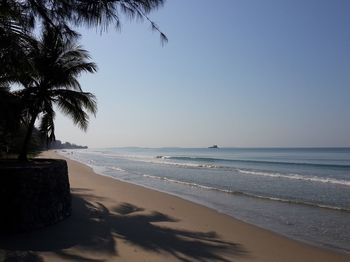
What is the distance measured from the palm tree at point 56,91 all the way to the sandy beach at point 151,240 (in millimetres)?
2761

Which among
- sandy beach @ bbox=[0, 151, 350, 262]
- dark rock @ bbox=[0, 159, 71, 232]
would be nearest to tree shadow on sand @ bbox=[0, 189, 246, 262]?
sandy beach @ bbox=[0, 151, 350, 262]

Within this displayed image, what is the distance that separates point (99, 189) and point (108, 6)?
38.6 ft

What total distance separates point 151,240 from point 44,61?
632cm

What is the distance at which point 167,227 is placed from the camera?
9789 millimetres

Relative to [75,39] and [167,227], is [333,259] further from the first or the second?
[75,39]

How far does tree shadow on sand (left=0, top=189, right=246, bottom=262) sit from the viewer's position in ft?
23.4

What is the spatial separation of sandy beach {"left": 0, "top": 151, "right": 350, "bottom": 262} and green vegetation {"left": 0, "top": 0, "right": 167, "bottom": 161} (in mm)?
2894

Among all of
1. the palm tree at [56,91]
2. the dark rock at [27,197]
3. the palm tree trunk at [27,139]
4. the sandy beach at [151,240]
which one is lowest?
the sandy beach at [151,240]

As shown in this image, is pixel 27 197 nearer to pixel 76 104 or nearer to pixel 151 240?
pixel 151 240

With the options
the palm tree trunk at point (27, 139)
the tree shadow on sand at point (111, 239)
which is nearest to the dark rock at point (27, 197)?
the tree shadow on sand at point (111, 239)

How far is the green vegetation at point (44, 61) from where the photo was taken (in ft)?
18.0

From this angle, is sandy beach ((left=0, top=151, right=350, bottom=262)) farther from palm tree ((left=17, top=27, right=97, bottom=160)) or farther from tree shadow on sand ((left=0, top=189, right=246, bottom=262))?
palm tree ((left=17, top=27, right=97, bottom=160))

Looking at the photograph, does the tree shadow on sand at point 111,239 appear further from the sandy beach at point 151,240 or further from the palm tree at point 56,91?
the palm tree at point 56,91

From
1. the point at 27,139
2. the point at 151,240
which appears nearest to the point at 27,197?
the point at 151,240
